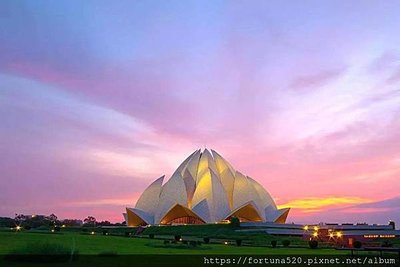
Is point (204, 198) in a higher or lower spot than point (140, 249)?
higher

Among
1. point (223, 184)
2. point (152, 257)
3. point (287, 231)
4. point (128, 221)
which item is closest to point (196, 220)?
point (223, 184)

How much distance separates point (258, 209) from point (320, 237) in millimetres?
26560

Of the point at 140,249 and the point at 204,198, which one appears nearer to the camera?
the point at 140,249

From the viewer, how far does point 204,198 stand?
56.5 metres

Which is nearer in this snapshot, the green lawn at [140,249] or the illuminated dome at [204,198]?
the green lawn at [140,249]

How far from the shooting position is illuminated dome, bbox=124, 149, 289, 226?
56.6 m

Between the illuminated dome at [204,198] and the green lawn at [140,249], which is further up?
the illuminated dome at [204,198]

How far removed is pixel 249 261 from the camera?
15.3 m

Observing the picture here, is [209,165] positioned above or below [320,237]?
above

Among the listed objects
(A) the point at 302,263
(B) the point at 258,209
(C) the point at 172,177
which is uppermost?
(C) the point at 172,177

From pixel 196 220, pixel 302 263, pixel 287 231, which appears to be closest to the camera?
pixel 302 263

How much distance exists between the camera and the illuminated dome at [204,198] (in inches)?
2227

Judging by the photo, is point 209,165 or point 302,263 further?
point 209,165

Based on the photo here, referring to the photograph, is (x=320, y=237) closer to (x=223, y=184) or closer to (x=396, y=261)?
(x=396, y=261)
